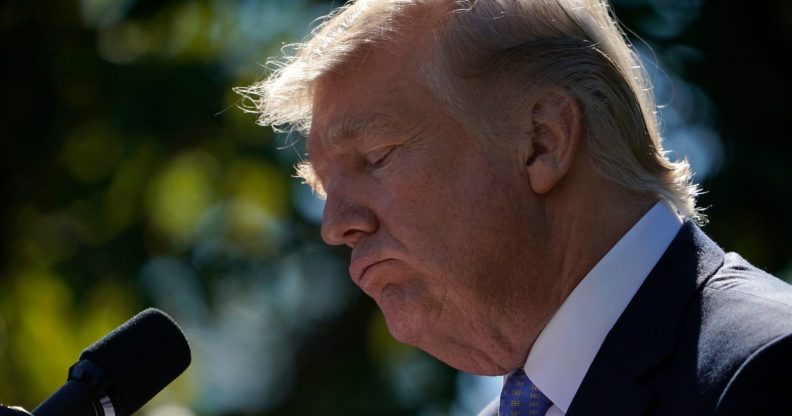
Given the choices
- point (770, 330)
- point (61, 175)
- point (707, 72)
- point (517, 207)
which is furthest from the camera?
point (61, 175)

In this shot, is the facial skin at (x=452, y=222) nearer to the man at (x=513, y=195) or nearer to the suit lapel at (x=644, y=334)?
the man at (x=513, y=195)

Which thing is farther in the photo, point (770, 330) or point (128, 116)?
point (128, 116)

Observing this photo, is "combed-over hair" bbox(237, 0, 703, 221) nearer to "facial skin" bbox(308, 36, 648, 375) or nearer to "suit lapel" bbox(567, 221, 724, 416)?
"facial skin" bbox(308, 36, 648, 375)

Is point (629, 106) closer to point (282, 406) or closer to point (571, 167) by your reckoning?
point (571, 167)

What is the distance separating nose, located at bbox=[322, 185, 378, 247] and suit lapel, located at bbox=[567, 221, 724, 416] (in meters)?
0.66

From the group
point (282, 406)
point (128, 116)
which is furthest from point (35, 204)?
point (282, 406)

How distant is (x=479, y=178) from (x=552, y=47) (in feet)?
1.28

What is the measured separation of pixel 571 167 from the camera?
115 inches

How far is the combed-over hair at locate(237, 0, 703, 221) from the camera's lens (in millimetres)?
2967

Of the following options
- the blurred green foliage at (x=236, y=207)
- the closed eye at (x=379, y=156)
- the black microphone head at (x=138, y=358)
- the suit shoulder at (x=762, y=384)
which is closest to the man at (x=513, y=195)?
the closed eye at (x=379, y=156)

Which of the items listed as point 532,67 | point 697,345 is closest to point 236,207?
point 532,67

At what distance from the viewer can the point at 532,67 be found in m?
2.99

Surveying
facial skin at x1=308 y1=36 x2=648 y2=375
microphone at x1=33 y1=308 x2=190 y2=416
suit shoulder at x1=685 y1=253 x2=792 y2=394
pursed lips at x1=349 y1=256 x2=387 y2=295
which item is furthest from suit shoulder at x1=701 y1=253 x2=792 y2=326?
microphone at x1=33 y1=308 x2=190 y2=416

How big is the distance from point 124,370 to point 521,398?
0.95 meters
